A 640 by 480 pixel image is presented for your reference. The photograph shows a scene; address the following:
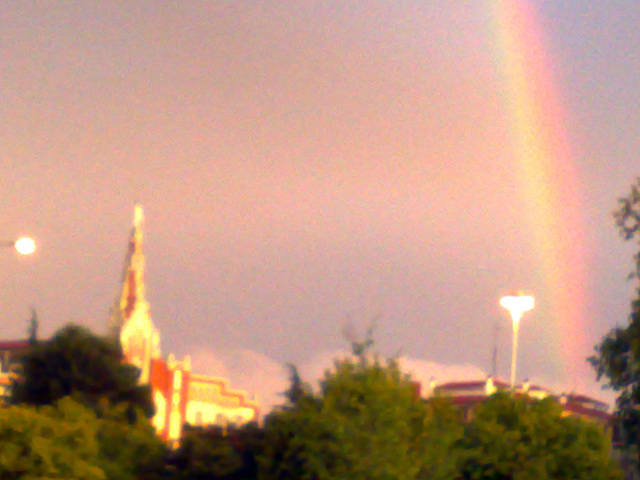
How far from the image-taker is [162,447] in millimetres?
31750

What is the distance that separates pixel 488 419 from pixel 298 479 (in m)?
9.53

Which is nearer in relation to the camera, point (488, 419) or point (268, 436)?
point (268, 436)

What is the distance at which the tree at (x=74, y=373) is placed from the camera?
158 feet

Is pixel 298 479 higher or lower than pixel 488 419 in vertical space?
lower

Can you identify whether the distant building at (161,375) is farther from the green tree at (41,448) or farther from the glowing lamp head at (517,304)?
the green tree at (41,448)

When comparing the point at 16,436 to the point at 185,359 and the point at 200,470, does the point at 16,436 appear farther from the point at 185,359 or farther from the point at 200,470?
the point at 185,359

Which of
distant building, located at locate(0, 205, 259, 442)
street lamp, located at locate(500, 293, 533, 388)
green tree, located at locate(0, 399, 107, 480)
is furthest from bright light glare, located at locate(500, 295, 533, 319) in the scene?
distant building, located at locate(0, 205, 259, 442)

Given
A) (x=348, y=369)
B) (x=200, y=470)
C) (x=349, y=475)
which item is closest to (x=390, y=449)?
(x=349, y=475)

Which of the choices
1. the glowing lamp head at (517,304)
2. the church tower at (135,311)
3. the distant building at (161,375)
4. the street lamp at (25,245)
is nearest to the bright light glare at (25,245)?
the street lamp at (25,245)

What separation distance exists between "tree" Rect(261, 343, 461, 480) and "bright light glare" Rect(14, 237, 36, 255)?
859 cm

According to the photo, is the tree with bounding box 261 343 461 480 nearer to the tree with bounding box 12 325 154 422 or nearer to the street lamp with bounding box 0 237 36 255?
the street lamp with bounding box 0 237 36 255

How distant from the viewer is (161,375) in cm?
10606

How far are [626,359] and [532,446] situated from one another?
18.9ft

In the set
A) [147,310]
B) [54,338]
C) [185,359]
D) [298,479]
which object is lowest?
[298,479]
